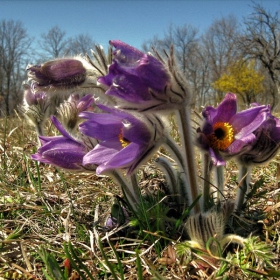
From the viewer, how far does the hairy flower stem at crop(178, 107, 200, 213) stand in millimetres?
959

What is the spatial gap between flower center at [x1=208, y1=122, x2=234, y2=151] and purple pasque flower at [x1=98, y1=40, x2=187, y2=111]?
6.5 inches

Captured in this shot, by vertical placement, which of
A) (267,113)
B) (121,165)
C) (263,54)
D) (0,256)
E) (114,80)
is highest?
(263,54)

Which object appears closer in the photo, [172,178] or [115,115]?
[115,115]

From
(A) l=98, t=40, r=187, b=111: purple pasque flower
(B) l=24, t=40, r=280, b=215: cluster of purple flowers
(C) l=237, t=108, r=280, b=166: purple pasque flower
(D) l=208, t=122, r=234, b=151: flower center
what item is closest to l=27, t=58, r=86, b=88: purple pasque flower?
(B) l=24, t=40, r=280, b=215: cluster of purple flowers

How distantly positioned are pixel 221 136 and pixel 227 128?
39mm

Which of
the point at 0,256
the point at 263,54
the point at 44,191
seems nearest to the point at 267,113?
the point at 0,256

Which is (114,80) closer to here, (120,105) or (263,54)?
(120,105)

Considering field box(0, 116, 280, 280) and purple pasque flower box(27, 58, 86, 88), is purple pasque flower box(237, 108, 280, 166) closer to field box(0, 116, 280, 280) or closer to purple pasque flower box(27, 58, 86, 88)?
field box(0, 116, 280, 280)

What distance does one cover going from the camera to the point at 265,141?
1011mm

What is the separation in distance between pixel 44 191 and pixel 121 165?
0.77 meters

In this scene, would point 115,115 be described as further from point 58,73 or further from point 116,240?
point 116,240

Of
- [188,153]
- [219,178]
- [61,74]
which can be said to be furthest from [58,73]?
[219,178]

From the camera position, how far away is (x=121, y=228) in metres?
1.07

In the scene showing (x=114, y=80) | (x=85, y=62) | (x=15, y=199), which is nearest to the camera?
(x=114, y=80)
